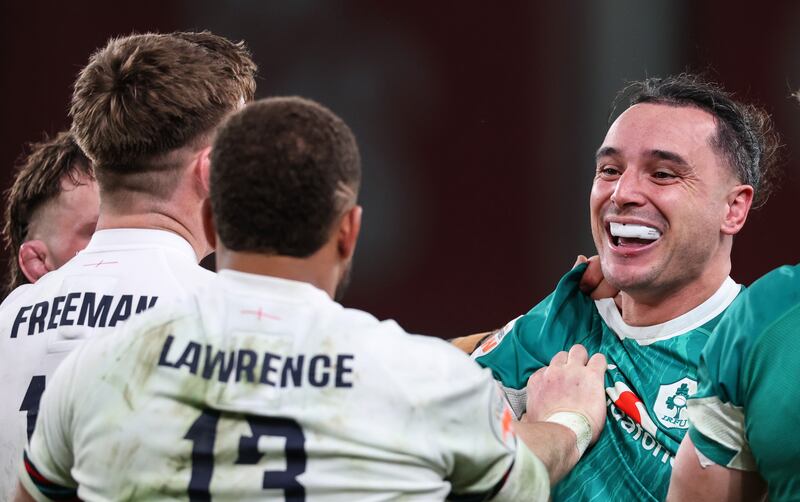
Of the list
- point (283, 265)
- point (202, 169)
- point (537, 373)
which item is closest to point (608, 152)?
point (537, 373)

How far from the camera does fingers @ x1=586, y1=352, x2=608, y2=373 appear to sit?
2.24m

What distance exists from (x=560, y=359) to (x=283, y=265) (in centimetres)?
100

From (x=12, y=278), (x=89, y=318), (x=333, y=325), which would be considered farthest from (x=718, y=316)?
(x=12, y=278)

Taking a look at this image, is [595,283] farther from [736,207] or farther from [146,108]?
[146,108]

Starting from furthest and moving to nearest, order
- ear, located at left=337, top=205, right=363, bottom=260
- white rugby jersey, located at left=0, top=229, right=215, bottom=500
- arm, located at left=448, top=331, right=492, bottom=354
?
arm, located at left=448, top=331, right=492, bottom=354
white rugby jersey, located at left=0, top=229, right=215, bottom=500
ear, located at left=337, top=205, right=363, bottom=260

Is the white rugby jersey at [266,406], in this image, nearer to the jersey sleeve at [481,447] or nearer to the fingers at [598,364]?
the jersey sleeve at [481,447]

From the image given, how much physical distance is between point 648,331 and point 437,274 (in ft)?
6.42

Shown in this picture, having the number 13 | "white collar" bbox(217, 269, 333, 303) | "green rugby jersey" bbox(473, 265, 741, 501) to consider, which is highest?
"white collar" bbox(217, 269, 333, 303)

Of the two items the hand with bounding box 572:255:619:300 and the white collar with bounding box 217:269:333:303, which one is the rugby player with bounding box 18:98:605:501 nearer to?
the white collar with bounding box 217:269:333:303

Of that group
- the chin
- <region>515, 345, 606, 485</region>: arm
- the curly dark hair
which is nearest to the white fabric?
<region>515, 345, 606, 485</region>: arm

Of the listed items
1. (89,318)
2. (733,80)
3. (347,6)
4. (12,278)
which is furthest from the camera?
(347,6)

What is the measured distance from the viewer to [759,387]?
1.63 metres

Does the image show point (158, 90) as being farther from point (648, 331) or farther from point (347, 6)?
point (347, 6)

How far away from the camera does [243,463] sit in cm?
137
